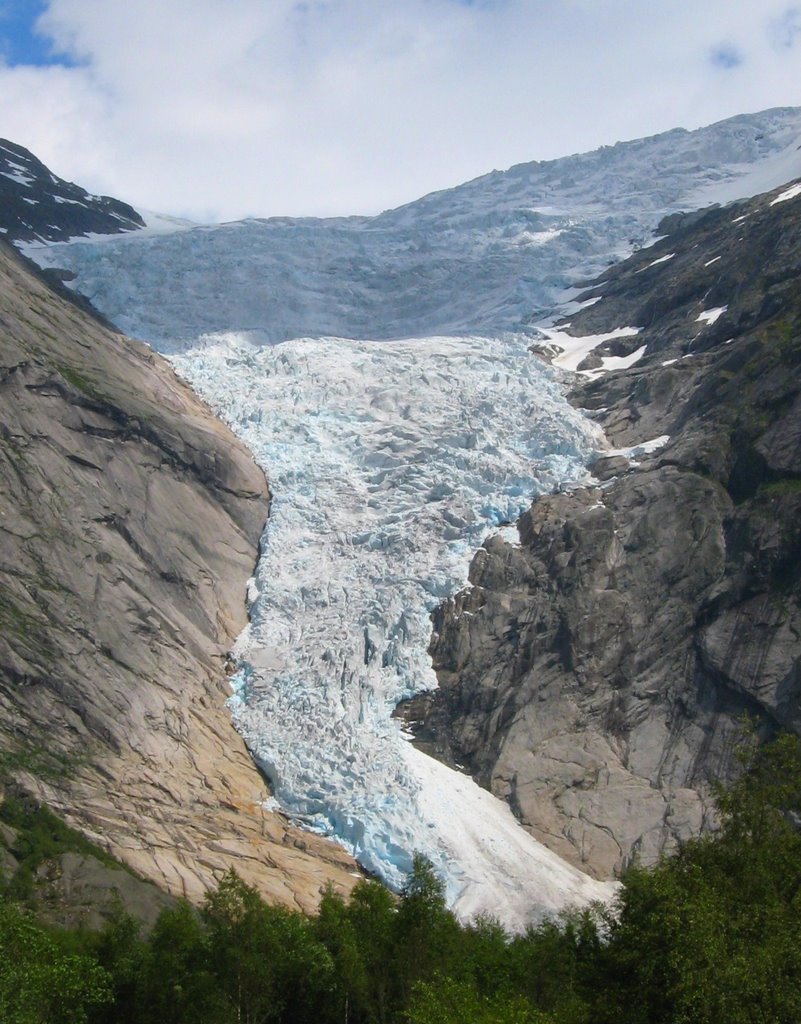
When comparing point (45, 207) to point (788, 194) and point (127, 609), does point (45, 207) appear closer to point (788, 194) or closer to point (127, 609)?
point (127, 609)

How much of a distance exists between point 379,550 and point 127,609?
11.2 meters

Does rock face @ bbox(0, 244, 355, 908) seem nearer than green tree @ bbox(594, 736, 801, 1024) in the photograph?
No

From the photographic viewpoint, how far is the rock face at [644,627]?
40.3 m

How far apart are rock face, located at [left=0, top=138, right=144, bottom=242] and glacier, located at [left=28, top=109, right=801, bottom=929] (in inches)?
122

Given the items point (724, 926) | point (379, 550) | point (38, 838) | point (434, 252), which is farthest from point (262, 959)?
point (434, 252)

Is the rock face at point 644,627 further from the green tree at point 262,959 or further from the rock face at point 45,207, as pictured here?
the rock face at point 45,207

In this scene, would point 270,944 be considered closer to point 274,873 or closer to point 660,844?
point 274,873

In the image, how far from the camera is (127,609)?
139 ft

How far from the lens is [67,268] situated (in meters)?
69.6

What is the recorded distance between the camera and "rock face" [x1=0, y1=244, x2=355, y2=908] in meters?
35.7

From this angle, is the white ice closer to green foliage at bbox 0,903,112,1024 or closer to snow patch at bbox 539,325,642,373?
snow patch at bbox 539,325,642,373

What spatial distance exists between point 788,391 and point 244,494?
23.4 metres

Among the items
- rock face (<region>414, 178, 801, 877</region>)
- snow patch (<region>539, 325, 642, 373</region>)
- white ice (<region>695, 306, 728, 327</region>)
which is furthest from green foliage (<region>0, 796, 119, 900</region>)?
white ice (<region>695, 306, 728, 327</region>)

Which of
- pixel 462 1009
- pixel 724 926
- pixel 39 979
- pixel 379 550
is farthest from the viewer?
pixel 379 550
